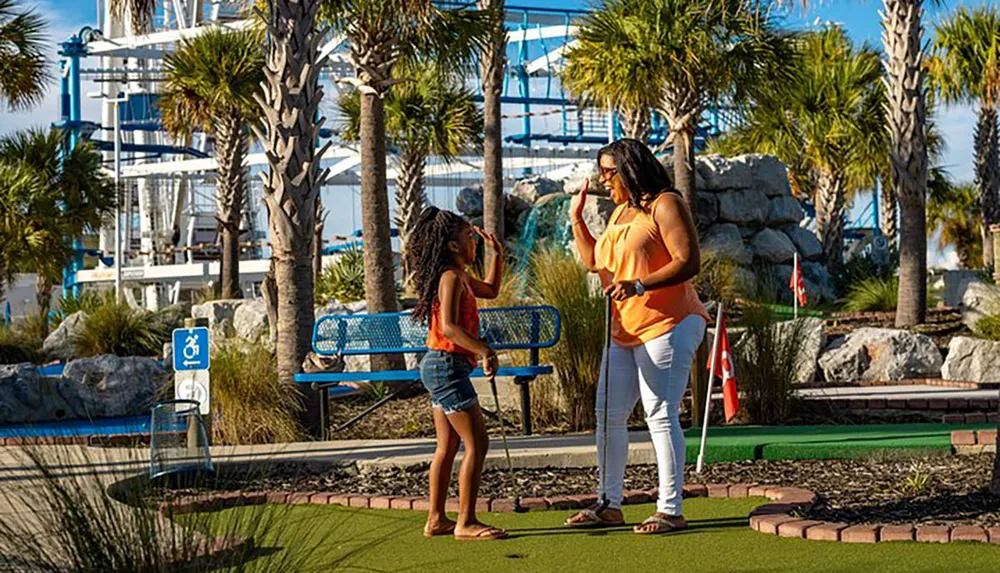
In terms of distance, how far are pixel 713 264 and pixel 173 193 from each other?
46163mm

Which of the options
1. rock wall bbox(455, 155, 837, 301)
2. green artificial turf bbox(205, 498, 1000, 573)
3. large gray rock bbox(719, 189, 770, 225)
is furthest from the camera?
large gray rock bbox(719, 189, 770, 225)

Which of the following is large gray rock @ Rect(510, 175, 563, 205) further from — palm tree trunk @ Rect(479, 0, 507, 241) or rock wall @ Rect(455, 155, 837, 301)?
palm tree trunk @ Rect(479, 0, 507, 241)

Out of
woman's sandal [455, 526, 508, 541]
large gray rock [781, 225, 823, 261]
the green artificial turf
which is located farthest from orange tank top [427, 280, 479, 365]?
large gray rock [781, 225, 823, 261]

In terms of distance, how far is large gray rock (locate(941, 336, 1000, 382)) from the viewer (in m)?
14.5

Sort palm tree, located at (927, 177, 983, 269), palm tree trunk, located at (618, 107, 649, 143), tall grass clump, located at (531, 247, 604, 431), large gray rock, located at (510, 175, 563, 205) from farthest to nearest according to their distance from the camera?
palm tree, located at (927, 177, 983, 269) < large gray rock, located at (510, 175, 563, 205) < palm tree trunk, located at (618, 107, 649, 143) < tall grass clump, located at (531, 247, 604, 431)

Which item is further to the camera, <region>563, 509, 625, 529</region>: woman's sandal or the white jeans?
<region>563, 509, 625, 529</region>: woman's sandal

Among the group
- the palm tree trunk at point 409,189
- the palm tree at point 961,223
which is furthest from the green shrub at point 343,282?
the palm tree at point 961,223

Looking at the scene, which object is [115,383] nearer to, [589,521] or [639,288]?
[589,521]

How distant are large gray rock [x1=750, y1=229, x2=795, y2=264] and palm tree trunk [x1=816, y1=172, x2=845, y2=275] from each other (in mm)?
1395

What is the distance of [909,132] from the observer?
18375 mm

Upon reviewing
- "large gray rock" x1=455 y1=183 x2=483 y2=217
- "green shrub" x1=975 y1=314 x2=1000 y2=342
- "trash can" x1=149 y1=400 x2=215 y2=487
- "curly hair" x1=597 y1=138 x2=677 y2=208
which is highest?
"large gray rock" x1=455 y1=183 x2=483 y2=217

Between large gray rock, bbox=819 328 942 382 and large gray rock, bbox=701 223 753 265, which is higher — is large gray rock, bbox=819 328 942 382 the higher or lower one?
the lower one

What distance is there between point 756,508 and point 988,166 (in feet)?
72.9

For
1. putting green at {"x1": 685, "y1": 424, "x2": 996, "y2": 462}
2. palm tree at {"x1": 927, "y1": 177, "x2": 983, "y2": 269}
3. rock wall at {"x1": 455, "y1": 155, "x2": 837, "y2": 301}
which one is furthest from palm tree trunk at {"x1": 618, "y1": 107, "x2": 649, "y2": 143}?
palm tree at {"x1": 927, "y1": 177, "x2": 983, "y2": 269}
